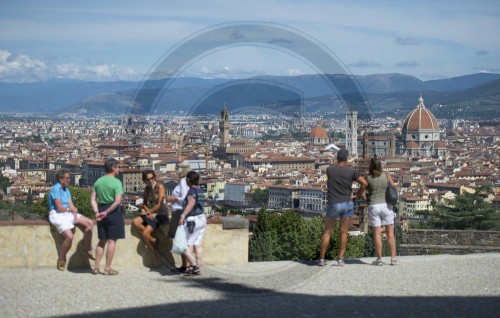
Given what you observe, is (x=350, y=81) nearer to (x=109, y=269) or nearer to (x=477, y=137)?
(x=109, y=269)

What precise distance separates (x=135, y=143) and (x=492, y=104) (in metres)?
130

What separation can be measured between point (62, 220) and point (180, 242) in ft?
3.15

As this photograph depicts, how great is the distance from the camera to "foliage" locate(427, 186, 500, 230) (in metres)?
20.5

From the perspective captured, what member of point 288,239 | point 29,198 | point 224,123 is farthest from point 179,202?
point 29,198

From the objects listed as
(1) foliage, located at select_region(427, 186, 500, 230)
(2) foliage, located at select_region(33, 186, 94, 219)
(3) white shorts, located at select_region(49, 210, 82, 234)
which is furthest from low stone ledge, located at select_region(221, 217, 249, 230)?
(2) foliage, located at select_region(33, 186, 94, 219)

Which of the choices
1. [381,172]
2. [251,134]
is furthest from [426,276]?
[251,134]

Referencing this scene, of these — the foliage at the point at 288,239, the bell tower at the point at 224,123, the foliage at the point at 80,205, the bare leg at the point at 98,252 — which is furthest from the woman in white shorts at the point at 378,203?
the foliage at the point at 80,205

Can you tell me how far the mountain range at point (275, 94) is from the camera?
14367 millimetres

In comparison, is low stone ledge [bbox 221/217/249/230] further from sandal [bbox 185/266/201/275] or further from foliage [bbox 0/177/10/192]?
foliage [bbox 0/177/10/192]

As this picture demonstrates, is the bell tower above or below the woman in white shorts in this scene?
above

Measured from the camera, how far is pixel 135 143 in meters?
21.4

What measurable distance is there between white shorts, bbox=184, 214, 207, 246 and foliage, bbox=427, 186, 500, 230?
1465 centimetres

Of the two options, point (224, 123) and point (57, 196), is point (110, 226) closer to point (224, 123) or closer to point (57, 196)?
point (57, 196)

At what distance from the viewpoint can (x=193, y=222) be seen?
6.34m
